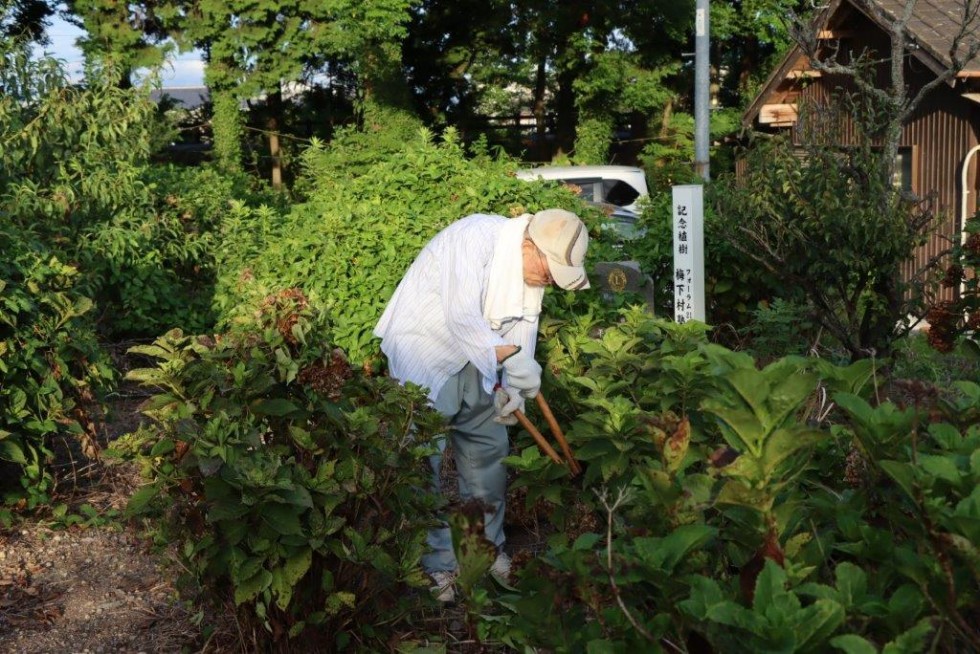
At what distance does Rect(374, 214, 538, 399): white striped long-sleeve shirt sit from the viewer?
4164 mm

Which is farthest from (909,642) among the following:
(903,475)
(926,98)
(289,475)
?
(926,98)

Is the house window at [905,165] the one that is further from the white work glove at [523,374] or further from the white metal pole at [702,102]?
the white work glove at [523,374]

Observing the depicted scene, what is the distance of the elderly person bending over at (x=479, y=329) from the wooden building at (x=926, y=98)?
941 cm

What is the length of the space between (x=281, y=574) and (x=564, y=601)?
117cm

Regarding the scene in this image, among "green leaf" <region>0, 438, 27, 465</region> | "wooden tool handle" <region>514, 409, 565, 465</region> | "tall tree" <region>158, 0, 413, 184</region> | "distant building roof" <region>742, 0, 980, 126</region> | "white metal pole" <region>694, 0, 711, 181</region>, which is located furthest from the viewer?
"tall tree" <region>158, 0, 413, 184</region>

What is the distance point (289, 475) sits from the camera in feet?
10.3

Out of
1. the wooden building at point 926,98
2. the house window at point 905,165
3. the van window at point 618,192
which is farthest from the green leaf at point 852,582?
the van window at point 618,192

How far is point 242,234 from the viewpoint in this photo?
9094mm

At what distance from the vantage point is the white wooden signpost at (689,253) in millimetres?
6508

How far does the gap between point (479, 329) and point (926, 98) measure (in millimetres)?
12722

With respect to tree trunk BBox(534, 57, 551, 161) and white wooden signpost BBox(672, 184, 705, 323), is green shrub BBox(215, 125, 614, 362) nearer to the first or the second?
white wooden signpost BBox(672, 184, 705, 323)

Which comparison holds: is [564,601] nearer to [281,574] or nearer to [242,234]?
[281,574]

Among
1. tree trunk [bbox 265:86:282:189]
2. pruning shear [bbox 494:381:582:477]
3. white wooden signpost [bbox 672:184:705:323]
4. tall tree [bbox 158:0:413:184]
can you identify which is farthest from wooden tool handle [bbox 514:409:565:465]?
tree trunk [bbox 265:86:282:189]

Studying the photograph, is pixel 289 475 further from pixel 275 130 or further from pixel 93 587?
pixel 275 130
